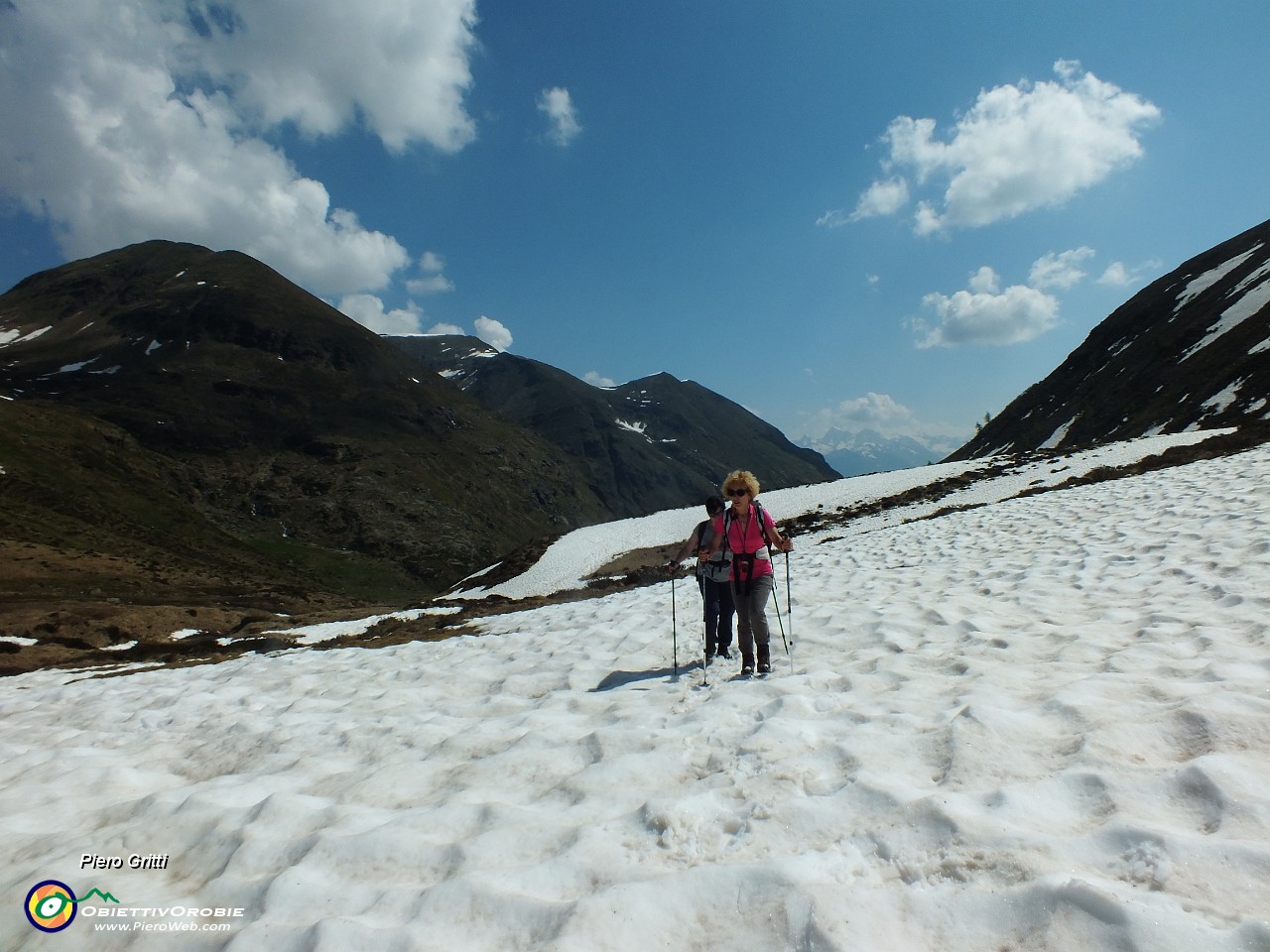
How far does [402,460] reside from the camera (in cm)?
14425

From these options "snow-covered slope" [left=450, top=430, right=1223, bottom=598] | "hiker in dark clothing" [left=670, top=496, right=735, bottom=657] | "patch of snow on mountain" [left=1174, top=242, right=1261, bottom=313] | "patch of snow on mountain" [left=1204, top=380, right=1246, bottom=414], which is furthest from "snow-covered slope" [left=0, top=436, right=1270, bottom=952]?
"patch of snow on mountain" [left=1174, top=242, right=1261, bottom=313]

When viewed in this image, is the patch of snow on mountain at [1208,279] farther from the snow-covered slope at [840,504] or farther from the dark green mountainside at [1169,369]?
the snow-covered slope at [840,504]

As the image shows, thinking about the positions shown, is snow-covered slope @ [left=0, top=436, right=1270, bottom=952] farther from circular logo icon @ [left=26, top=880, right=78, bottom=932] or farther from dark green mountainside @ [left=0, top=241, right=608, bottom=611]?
dark green mountainside @ [left=0, top=241, right=608, bottom=611]

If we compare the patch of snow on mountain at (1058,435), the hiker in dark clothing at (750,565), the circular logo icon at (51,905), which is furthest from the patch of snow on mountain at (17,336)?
the patch of snow on mountain at (1058,435)

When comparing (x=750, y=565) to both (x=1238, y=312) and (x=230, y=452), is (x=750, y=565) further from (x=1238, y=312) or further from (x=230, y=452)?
(x=230, y=452)

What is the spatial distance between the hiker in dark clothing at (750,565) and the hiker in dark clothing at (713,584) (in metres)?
0.76

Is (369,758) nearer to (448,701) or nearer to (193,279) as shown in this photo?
(448,701)

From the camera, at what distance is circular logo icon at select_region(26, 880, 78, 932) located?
4.18 meters

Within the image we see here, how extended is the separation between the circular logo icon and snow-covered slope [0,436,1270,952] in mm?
85

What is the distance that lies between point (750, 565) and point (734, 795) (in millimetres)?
3555

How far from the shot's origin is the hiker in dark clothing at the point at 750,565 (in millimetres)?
7896

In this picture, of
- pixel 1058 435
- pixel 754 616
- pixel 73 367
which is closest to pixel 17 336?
pixel 73 367

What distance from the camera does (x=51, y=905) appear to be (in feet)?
14.3

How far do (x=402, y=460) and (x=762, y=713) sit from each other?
14961 centimetres
